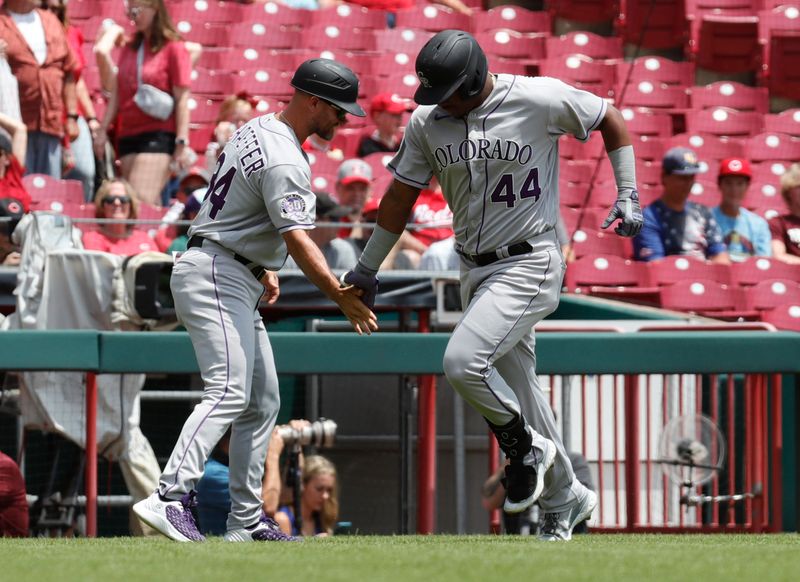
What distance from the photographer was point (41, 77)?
9461mm

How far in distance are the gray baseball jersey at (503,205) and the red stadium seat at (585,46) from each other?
858 cm

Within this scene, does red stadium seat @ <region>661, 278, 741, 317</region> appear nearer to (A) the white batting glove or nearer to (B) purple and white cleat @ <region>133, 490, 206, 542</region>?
(A) the white batting glove

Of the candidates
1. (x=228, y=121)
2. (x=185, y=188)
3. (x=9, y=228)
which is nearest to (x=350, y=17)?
(x=228, y=121)

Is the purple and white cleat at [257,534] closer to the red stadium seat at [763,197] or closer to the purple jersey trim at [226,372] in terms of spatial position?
the purple jersey trim at [226,372]

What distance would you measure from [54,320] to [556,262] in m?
3.23

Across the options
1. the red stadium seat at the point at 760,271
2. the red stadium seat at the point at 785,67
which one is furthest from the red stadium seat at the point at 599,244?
the red stadium seat at the point at 785,67

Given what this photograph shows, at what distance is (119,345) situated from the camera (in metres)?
6.10

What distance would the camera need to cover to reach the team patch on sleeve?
186 inches

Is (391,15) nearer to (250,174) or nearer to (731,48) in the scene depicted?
(731,48)

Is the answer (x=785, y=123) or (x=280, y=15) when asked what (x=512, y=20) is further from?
(x=785, y=123)

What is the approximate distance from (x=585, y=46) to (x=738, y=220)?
12.4 feet

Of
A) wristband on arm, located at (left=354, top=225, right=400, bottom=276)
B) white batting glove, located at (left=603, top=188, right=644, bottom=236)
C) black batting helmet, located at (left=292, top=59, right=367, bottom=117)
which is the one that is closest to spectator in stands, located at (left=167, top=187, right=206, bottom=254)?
wristband on arm, located at (left=354, top=225, right=400, bottom=276)

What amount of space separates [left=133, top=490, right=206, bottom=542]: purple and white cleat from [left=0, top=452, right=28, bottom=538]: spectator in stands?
121cm

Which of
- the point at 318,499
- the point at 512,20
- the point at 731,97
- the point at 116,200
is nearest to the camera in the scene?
the point at 318,499
